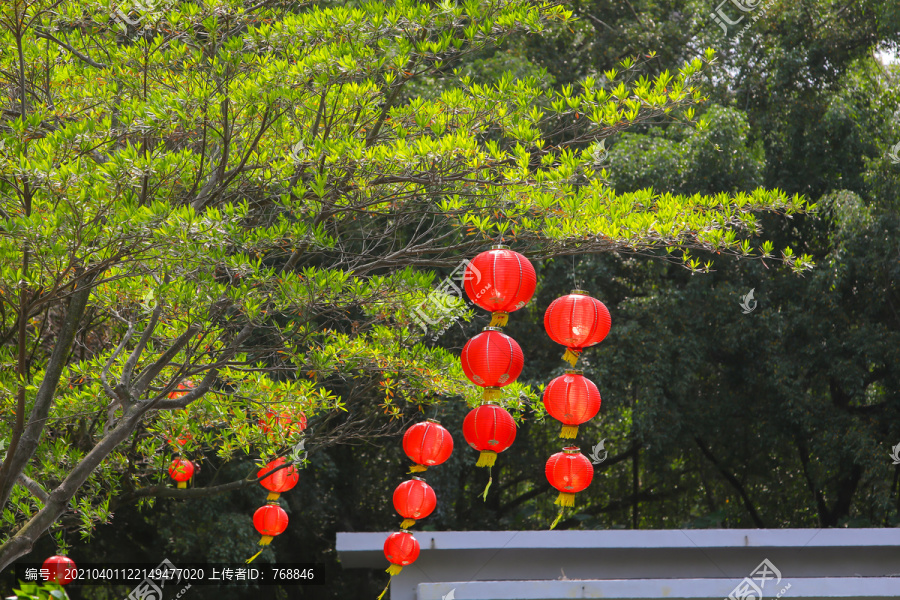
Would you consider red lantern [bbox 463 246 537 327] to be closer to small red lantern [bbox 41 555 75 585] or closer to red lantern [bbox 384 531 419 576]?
red lantern [bbox 384 531 419 576]

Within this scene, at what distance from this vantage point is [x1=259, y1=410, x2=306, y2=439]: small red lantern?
4594 mm

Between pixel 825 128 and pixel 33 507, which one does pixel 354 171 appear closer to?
pixel 33 507

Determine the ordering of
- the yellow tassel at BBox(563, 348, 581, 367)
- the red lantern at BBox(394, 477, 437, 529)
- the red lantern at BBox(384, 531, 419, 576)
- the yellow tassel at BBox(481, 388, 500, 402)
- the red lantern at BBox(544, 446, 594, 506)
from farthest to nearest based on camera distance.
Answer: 1. the red lantern at BBox(384, 531, 419, 576)
2. the red lantern at BBox(394, 477, 437, 529)
3. the red lantern at BBox(544, 446, 594, 506)
4. the yellow tassel at BBox(563, 348, 581, 367)
5. the yellow tassel at BBox(481, 388, 500, 402)

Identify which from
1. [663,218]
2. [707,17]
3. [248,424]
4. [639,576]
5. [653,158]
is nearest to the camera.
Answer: [663,218]

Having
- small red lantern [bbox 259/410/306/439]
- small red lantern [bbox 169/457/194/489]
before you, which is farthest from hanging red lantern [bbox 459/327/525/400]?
small red lantern [bbox 169/457/194/489]

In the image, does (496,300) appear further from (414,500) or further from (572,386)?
(414,500)

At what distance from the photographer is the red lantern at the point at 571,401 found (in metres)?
4.24

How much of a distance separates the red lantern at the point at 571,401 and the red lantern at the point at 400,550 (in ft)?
Result: 6.54

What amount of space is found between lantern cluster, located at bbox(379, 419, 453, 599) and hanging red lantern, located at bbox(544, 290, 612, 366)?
1.06 metres

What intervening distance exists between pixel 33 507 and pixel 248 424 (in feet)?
5.01

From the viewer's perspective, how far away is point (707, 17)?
9273 millimetres

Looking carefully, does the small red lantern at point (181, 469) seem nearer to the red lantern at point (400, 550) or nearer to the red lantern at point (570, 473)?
the red lantern at point (400, 550)

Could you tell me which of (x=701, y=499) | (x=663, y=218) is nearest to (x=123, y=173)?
(x=663, y=218)

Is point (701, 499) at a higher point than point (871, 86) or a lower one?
lower
